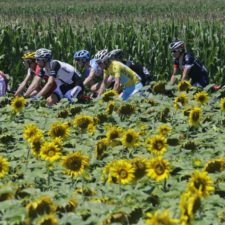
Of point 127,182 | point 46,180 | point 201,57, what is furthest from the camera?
point 201,57

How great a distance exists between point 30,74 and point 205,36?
4.37 m

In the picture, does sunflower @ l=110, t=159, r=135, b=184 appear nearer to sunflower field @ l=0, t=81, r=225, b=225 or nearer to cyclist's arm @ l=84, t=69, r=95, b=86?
sunflower field @ l=0, t=81, r=225, b=225

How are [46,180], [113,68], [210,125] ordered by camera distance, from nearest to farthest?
1. [46,180]
2. [210,125]
3. [113,68]

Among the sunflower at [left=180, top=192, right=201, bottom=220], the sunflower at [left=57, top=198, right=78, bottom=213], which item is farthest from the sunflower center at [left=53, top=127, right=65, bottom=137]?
the sunflower at [left=180, top=192, right=201, bottom=220]

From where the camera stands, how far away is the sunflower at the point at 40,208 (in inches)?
159

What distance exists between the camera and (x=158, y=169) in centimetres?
493

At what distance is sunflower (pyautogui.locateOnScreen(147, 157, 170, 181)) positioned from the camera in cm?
491

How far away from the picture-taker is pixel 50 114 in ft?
28.5

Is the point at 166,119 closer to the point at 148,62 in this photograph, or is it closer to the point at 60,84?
the point at 60,84

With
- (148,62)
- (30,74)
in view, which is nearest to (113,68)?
(30,74)

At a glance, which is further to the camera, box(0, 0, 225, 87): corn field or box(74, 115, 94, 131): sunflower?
box(0, 0, 225, 87): corn field

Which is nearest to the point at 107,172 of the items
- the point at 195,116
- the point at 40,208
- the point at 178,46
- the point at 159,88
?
the point at 40,208

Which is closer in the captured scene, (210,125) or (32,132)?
(32,132)

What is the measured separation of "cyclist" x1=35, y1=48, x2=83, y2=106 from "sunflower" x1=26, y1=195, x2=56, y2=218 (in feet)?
23.7
